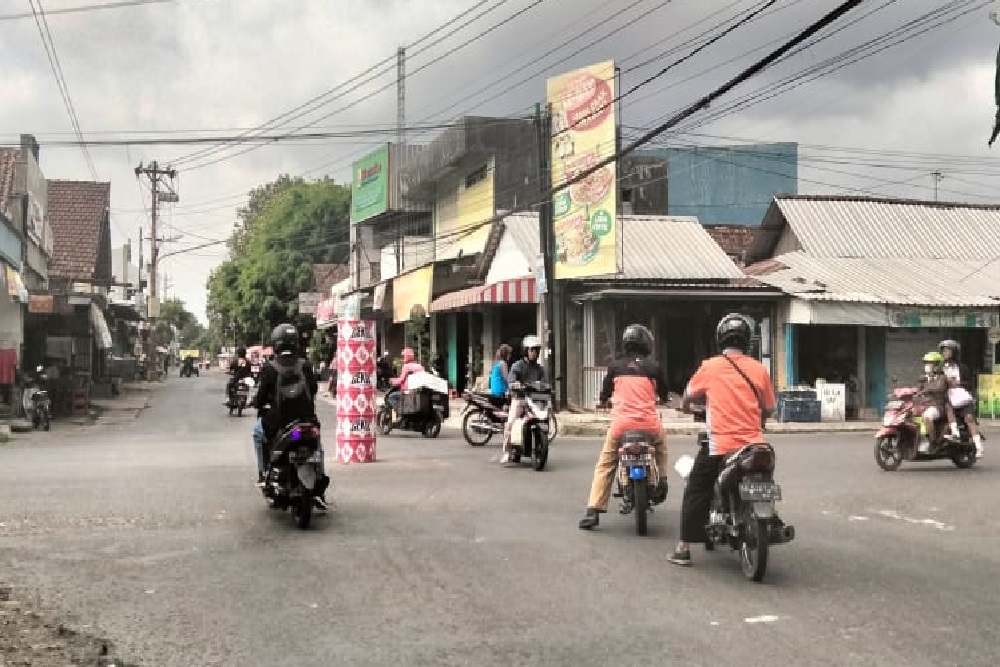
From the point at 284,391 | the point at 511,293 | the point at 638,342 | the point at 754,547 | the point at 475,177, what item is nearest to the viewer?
the point at 754,547

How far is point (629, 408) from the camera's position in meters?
8.93

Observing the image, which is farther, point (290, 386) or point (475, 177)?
point (475, 177)

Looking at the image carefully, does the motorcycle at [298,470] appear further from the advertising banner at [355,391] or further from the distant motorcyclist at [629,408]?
the advertising banner at [355,391]

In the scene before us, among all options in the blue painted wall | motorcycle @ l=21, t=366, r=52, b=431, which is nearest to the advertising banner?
motorcycle @ l=21, t=366, r=52, b=431

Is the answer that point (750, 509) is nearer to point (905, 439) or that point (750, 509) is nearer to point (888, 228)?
point (905, 439)

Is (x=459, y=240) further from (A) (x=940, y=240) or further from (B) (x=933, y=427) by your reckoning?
(B) (x=933, y=427)

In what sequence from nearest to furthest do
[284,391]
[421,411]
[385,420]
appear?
1. [284,391]
2. [421,411]
3. [385,420]

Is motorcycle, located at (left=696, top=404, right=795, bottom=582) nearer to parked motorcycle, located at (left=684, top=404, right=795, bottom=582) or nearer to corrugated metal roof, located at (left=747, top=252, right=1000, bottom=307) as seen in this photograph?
parked motorcycle, located at (left=684, top=404, right=795, bottom=582)

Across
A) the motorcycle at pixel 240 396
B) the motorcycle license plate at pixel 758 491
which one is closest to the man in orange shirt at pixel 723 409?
the motorcycle license plate at pixel 758 491

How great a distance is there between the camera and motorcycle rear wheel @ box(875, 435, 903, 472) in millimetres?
13633

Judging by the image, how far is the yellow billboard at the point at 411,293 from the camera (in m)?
31.5

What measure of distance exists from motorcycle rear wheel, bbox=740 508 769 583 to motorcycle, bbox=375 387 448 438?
12188 millimetres

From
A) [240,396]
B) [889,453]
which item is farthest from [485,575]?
[240,396]

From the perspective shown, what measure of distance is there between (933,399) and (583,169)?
10862mm
